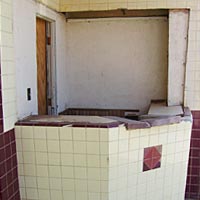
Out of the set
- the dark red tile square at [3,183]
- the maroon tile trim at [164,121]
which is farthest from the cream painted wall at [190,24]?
the dark red tile square at [3,183]

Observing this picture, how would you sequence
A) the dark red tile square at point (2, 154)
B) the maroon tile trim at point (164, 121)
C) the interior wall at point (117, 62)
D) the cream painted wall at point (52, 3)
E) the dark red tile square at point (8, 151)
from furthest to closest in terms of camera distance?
the interior wall at point (117, 62), the cream painted wall at point (52, 3), the maroon tile trim at point (164, 121), the dark red tile square at point (8, 151), the dark red tile square at point (2, 154)

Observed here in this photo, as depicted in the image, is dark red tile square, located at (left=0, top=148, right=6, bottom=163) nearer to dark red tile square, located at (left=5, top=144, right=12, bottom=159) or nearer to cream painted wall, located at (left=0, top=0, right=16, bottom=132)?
dark red tile square, located at (left=5, top=144, right=12, bottom=159)

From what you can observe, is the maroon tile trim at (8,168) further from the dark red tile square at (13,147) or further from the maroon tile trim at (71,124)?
the maroon tile trim at (71,124)

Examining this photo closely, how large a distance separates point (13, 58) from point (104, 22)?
5.37 feet

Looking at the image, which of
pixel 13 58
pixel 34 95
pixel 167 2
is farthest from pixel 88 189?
pixel 167 2

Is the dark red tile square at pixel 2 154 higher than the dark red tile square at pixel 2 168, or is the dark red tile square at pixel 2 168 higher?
the dark red tile square at pixel 2 154

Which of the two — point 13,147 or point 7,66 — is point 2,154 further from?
point 7,66

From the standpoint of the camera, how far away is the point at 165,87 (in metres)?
3.82

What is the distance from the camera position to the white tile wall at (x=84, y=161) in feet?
8.20

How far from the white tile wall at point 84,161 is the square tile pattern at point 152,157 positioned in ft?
0.13

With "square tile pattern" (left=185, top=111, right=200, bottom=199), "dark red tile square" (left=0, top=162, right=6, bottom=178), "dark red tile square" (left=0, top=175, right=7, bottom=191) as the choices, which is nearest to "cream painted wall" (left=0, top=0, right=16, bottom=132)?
"dark red tile square" (left=0, top=162, right=6, bottom=178)

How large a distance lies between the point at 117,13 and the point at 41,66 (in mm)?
1110

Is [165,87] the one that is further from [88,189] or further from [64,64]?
[88,189]

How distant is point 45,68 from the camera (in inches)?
137
